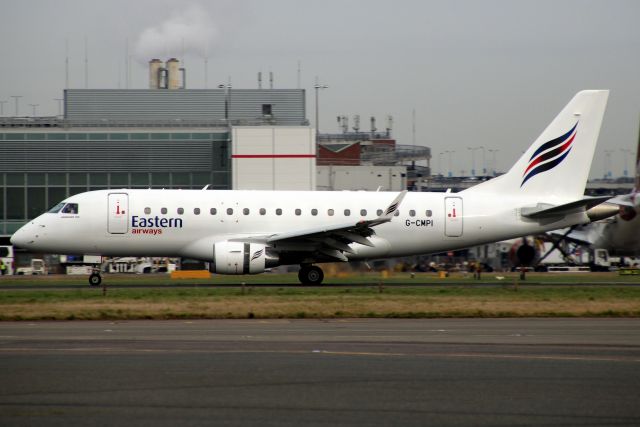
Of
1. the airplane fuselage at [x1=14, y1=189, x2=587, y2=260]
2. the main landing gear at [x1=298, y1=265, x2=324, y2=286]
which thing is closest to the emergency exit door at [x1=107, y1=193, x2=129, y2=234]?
the airplane fuselage at [x1=14, y1=189, x2=587, y2=260]

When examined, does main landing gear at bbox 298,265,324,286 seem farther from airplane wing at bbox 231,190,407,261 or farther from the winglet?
the winglet

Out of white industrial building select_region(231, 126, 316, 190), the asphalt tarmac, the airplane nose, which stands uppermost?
white industrial building select_region(231, 126, 316, 190)

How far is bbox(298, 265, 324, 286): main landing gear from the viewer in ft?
118

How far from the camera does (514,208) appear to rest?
3766cm

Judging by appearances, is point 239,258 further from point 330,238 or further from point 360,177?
point 360,177

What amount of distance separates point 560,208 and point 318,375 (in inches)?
968

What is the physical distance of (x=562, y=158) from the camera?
125ft

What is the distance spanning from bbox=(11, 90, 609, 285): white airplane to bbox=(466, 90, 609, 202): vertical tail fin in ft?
0.13

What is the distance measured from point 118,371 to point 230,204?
22479mm

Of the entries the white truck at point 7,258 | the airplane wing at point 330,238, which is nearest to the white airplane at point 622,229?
the airplane wing at point 330,238

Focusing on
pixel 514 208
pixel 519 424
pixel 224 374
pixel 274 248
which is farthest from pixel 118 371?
pixel 514 208

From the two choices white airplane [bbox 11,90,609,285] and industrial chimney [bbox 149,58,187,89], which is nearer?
white airplane [bbox 11,90,609,285]

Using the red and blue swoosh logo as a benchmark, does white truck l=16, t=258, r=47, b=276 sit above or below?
below

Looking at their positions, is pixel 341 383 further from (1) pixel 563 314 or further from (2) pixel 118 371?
(1) pixel 563 314
